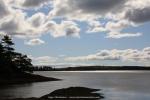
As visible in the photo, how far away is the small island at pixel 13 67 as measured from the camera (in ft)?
425

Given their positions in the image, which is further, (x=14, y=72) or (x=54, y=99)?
(x=14, y=72)

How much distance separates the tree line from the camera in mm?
130250

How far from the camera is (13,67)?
142 m

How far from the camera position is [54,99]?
6044 cm

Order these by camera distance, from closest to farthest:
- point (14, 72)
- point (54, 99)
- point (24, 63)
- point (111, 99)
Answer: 1. point (54, 99)
2. point (111, 99)
3. point (14, 72)
4. point (24, 63)

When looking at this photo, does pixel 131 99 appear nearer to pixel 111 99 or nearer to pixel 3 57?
pixel 111 99

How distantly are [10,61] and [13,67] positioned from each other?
2.60 m

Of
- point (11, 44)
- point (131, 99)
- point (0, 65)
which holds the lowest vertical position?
point (131, 99)

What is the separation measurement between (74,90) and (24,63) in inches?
3018

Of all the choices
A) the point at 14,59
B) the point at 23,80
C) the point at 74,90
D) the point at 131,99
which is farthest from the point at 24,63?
the point at 131,99

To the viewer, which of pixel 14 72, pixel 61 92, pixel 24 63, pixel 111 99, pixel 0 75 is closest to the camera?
pixel 111 99

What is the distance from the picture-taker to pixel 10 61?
5571 inches

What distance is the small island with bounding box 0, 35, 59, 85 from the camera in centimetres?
12962

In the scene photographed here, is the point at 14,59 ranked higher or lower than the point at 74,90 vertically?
higher
